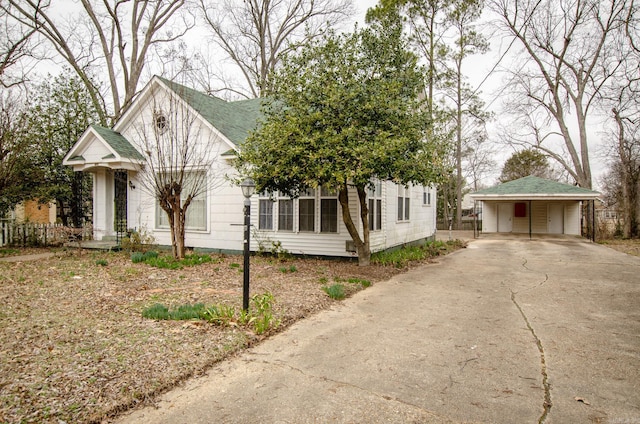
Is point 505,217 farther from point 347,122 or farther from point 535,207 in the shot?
point 347,122

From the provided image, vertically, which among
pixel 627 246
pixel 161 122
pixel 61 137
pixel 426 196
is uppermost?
Result: pixel 61 137

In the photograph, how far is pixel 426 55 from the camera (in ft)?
80.1

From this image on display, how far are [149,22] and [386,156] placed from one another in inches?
795

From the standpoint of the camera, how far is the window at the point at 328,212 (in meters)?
10.6

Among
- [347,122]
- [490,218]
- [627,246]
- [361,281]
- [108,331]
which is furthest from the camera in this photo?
[490,218]

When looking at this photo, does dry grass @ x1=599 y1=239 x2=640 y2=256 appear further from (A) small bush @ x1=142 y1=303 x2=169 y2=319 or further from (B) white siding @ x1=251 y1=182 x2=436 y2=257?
(A) small bush @ x1=142 y1=303 x2=169 y2=319

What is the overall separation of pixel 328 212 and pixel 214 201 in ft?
12.7

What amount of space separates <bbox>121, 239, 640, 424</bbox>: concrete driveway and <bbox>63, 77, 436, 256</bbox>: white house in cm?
425

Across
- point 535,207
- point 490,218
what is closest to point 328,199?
point 490,218

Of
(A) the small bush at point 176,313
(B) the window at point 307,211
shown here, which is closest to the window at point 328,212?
(B) the window at point 307,211

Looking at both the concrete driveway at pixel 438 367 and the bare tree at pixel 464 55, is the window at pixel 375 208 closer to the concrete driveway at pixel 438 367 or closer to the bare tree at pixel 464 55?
the concrete driveway at pixel 438 367

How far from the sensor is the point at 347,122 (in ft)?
26.5

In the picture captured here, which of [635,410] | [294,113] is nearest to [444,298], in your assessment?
[635,410]

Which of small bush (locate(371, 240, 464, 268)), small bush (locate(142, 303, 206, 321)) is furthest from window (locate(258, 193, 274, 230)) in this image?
small bush (locate(142, 303, 206, 321))
